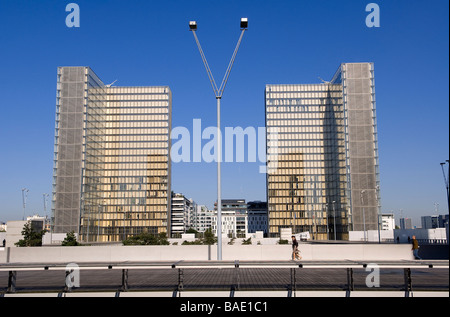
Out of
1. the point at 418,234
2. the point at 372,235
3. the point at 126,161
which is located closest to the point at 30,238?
the point at 418,234

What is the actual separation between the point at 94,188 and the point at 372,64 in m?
87.3

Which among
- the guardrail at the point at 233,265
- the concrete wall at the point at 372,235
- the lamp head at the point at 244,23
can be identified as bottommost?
the concrete wall at the point at 372,235

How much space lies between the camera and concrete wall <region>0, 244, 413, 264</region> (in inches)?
972

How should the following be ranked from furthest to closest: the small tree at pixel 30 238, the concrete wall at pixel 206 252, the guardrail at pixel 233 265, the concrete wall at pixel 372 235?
1. the concrete wall at pixel 372 235
2. the small tree at pixel 30 238
3. the concrete wall at pixel 206 252
4. the guardrail at pixel 233 265

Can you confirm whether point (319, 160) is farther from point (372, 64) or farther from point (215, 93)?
point (215, 93)

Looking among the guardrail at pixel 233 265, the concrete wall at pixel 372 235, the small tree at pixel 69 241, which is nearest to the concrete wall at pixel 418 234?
the concrete wall at pixel 372 235

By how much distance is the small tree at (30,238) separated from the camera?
1577 inches

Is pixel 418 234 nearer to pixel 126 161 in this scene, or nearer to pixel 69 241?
pixel 69 241

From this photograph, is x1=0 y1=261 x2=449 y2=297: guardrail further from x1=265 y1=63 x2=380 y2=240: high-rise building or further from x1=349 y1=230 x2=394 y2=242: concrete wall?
x1=265 y1=63 x2=380 y2=240: high-rise building

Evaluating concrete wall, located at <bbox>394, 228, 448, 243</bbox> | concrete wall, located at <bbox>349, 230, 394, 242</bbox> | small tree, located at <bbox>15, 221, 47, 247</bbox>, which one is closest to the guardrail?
small tree, located at <bbox>15, 221, 47, 247</bbox>

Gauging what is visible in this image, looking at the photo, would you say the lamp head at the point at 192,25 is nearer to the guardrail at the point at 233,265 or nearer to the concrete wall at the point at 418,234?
the guardrail at the point at 233,265

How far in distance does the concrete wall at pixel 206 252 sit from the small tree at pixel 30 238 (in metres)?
16.1

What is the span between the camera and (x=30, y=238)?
147 ft

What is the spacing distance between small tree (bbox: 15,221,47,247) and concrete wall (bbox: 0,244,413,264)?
16.1 metres
